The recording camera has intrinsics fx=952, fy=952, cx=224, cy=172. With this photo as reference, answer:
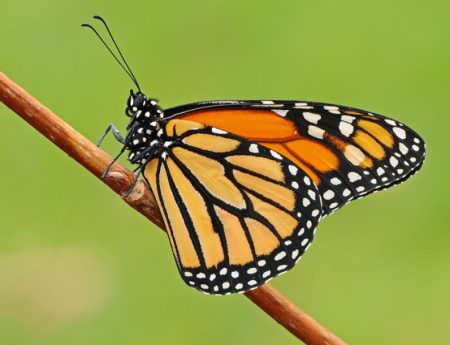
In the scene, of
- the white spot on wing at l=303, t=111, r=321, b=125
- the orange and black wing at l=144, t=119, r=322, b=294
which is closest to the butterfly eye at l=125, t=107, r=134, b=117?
the orange and black wing at l=144, t=119, r=322, b=294

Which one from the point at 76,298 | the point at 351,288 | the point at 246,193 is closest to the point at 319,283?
the point at 351,288

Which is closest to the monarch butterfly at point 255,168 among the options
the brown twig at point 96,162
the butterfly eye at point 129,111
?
the butterfly eye at point 129,111

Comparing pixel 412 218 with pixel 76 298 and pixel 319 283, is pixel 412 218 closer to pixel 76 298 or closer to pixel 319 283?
pixel 319 283

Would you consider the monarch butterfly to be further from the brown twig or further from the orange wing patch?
the brown twig

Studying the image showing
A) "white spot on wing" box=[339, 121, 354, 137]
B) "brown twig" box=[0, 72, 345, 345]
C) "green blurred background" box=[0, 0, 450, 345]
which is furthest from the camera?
"green blurred background" box=[0, 0, 450, 345]

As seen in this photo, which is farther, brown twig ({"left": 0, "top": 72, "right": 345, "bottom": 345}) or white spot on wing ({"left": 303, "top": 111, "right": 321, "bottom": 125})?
white spot on wing ({"left": 303, "top": 111, "right": 321, "bottom": 125})

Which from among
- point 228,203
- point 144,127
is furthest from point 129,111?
point 228,203
